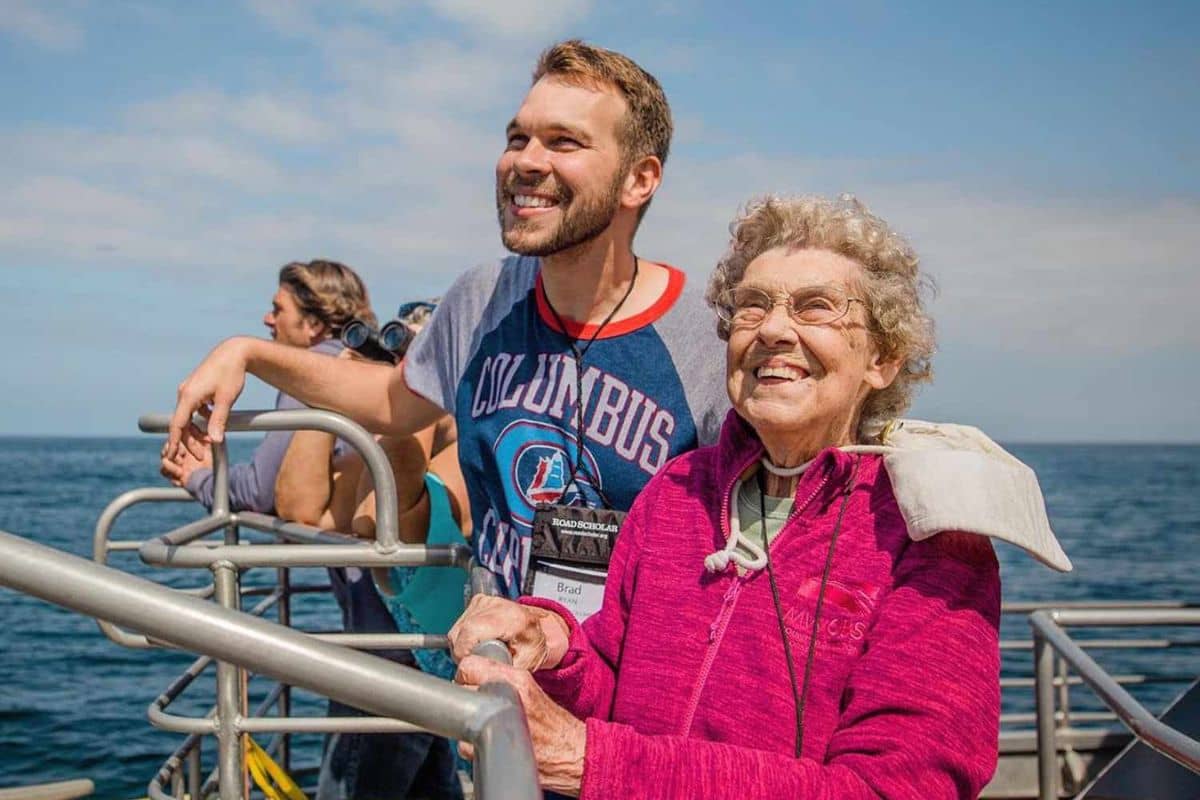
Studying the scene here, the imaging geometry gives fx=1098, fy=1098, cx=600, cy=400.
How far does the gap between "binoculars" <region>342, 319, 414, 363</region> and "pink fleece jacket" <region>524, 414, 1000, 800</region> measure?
1332 mm

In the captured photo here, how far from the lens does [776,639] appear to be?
61.4 inches

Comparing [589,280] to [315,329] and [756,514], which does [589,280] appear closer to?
[756,514]

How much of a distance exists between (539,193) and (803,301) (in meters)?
→ 0.74

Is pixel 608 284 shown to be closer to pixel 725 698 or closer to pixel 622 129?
pixel 622 129

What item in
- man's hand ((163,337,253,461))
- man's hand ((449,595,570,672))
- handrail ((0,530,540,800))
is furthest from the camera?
man's hand ((163,337,253,461))

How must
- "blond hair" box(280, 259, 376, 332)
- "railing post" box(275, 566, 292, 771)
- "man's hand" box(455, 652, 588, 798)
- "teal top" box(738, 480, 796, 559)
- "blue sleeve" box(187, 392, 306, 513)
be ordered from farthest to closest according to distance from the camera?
"blond hair" box(280, 259, 376, 332)
"blue sleeve" box(187, 392, 306, 513)
"railing post" box(275, 566, 292, 771)
"teal top" box(738, 480, 796, 559)
"man's hand" box(455, 652, 588, 798)

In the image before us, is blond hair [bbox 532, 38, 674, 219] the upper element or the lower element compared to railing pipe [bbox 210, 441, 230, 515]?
upper

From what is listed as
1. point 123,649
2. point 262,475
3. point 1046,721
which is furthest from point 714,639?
point 123,649

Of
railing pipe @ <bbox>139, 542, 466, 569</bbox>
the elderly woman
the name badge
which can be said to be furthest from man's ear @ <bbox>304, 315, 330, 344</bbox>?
the elderly woman

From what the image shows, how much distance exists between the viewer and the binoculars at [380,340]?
9.96ft

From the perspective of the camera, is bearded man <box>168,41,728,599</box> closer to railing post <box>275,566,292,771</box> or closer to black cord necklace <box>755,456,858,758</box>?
black cord necklace <box>755,456,858,758</box>

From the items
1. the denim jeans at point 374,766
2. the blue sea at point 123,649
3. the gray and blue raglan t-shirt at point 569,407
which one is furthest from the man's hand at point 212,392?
the blue sea at point 123,649

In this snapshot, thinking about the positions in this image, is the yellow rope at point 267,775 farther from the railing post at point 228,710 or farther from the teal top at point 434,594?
the teal top at point 434,594

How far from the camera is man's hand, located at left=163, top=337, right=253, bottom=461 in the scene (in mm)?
2258
